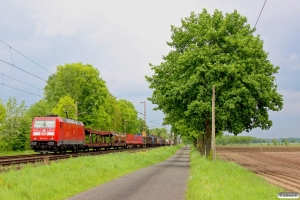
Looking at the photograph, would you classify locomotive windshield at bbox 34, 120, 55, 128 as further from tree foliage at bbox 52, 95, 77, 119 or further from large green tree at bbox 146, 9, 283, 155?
tree foliage at bbox 52, 95, 77, 119

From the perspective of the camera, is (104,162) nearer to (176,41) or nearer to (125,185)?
(125,185)

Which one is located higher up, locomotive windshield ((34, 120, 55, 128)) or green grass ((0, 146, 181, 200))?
locomotive windshield ((34, 120, 55, 128))

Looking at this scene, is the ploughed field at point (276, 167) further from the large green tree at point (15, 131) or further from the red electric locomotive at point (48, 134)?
the large green tree at point (15, 131)

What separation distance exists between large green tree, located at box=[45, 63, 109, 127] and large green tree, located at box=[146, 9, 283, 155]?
38141 mm

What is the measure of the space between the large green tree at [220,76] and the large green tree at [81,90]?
38.1 m

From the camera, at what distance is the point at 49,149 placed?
136 feet

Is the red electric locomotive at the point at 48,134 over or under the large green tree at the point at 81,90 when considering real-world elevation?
under

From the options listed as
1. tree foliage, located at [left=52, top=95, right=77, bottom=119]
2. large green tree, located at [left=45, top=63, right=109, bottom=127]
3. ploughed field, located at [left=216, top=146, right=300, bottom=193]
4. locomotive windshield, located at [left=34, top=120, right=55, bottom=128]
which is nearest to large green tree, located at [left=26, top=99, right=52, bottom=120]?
large green tree, located at [left=45, top=63, right=109, bottom=127]

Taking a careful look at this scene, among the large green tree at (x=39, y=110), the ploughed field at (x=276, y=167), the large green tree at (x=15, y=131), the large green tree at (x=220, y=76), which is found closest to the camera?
the ploughed field at (x=276, y=167)

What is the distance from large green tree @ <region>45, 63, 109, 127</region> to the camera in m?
76.5

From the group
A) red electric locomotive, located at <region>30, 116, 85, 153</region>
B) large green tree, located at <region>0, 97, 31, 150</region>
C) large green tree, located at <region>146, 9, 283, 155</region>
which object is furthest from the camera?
large green tree, located at <region>0, 97, 31, 150</region>

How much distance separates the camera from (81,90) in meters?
77.7

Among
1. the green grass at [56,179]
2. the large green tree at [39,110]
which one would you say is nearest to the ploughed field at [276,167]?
the green grass at [56,179]

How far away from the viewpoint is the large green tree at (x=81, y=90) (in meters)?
76.5
